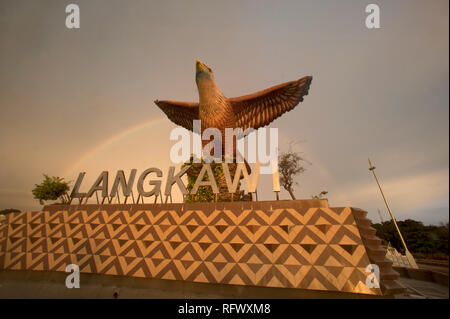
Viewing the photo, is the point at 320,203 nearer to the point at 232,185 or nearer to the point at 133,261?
the point at 232,185

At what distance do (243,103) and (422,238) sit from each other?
114 ft

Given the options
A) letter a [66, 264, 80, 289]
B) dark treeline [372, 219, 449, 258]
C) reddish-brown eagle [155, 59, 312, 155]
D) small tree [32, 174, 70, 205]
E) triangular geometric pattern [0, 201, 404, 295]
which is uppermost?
reddish-brown eagle [155, 59, 312, 155]

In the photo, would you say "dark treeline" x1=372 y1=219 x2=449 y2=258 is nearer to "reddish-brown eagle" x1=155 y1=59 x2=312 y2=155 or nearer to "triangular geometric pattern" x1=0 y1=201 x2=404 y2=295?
"triangular geometric pattern" x1=0 y1=201 x2=404 y2=295

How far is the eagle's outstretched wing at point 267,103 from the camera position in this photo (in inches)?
418

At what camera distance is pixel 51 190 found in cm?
1361

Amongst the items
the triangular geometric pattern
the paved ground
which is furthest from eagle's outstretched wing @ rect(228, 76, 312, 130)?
Result: the paved ground

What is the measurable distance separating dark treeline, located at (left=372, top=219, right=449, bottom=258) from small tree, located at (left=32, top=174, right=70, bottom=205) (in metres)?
36.9

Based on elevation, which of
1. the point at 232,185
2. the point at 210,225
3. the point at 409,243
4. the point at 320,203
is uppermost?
the point at 232,185

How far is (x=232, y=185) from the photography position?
9.73m

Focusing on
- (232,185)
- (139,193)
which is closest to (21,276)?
(139,193)

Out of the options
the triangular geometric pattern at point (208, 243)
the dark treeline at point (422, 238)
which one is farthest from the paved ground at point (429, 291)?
the dark treeline at point (422, 238)

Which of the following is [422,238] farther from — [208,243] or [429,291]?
[208,243]

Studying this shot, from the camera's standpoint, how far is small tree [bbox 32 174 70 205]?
13.5 meters
